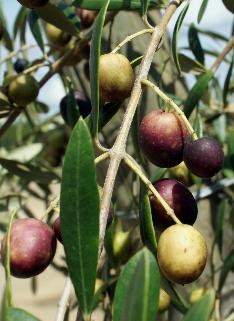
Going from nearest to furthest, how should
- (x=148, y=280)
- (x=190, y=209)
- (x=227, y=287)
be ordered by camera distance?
(x=148, y=280) → (x=190, y=209) → (x=227, y=287)

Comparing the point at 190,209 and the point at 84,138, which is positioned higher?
the point at 84,138

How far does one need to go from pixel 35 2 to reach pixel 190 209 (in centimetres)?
36

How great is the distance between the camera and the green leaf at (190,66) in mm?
1197

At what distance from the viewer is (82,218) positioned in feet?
1.94

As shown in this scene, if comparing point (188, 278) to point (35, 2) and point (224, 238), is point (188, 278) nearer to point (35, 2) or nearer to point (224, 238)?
point (35, 2)

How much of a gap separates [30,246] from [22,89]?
1.51 feet

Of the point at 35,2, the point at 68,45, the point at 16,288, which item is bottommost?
the point at 16,288

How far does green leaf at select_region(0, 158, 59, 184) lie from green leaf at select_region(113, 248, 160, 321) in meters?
0.71

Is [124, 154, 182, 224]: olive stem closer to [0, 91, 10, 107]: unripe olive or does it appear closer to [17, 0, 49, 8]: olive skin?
[17, 0, 49, 8]: olive skin

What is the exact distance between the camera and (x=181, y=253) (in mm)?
648

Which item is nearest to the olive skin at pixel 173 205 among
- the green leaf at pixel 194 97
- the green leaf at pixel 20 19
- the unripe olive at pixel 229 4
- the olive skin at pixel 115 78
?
the olive skin at pixel 115 78

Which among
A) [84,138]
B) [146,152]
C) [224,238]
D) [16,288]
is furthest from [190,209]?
[16,288]

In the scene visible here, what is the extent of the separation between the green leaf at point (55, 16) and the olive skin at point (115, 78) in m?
0.34

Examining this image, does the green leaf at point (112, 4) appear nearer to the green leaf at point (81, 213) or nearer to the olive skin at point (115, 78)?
the olive skin at point (115, 78)
